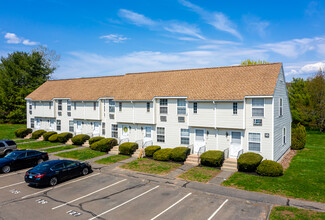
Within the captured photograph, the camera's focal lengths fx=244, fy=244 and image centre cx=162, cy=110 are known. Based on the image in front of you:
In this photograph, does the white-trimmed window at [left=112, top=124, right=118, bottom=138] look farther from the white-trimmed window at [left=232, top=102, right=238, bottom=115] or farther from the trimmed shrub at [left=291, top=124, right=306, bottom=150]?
the trimmed shrub at [left=291, top=124, right=306, bottom=150]

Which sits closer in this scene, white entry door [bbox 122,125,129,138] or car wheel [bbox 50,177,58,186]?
car wheel [bbox 50,177,58,186]

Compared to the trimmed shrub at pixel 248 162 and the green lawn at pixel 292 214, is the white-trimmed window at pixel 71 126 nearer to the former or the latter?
the trimmed shrub at pixel 248 162

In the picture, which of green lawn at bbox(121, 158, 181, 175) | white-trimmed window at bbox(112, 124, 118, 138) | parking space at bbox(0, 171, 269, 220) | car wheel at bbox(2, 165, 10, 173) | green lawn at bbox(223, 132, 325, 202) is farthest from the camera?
white-trimmed window at bbox(112, 124, 118, 138)

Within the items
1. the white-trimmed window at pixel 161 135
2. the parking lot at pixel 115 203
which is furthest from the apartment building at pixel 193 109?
the parking lot at pixel 115 203

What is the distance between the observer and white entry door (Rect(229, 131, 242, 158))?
21797mm

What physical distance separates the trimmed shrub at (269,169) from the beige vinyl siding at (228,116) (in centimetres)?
390

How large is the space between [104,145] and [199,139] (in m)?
10.6

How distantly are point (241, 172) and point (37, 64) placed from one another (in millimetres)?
54713

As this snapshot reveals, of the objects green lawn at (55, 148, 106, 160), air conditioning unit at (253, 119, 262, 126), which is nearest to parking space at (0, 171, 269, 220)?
green lawn at (55, 148, 106, 160)

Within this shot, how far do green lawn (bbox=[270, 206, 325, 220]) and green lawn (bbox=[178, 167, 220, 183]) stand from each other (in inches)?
224

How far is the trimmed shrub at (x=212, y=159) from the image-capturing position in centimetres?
2020

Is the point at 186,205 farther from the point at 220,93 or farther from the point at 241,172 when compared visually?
the point at 220,93

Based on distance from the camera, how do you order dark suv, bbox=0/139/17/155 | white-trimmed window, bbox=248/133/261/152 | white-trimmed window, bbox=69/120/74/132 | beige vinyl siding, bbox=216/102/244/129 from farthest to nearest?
white-trimmed window, bbox=69/120/74/132 → dark suv, bbox=0/139/17/155 → beige vinyl siding, bbox=216/102/244/129 → white-trimmed window, bbox=248/133/261/152

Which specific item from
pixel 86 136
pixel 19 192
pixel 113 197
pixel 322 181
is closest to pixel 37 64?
pixel 86 136
